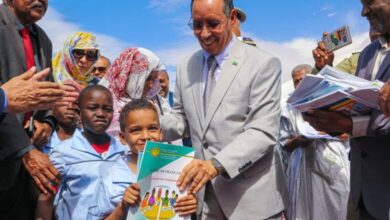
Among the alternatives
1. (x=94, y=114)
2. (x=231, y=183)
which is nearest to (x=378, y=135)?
(x=231, y=183)

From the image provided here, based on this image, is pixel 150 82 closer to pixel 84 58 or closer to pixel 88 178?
pixel 84 58

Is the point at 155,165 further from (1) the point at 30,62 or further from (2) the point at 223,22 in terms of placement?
(1) the point at 30,62

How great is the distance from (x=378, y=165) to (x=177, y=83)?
4.48 feet

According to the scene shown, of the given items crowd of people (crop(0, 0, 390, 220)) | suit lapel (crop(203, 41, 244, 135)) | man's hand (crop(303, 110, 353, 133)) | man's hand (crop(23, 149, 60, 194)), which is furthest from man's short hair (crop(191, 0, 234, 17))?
man's hand (crop(23, 149, 60, 194))

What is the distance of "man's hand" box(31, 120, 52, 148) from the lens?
3.03 meters

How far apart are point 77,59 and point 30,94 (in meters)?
2.34

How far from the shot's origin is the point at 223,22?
2703 mm

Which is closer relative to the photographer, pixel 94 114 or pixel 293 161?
pixel 94 114

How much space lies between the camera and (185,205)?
2266mm

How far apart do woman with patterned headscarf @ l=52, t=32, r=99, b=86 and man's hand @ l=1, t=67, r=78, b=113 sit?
2.10m

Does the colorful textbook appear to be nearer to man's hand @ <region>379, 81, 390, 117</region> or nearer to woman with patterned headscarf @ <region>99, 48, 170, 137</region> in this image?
man's hand @ <region>379, 81, 390, 117</region>

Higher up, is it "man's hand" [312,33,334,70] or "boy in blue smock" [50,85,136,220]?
"man's hand" [312,33,334,70]

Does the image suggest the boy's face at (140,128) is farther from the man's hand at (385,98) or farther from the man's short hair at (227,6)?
the man's hand at (385,98)

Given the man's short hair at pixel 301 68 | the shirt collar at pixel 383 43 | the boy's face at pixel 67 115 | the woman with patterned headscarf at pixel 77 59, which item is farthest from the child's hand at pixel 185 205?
the man's short hair at pixel 301 68
